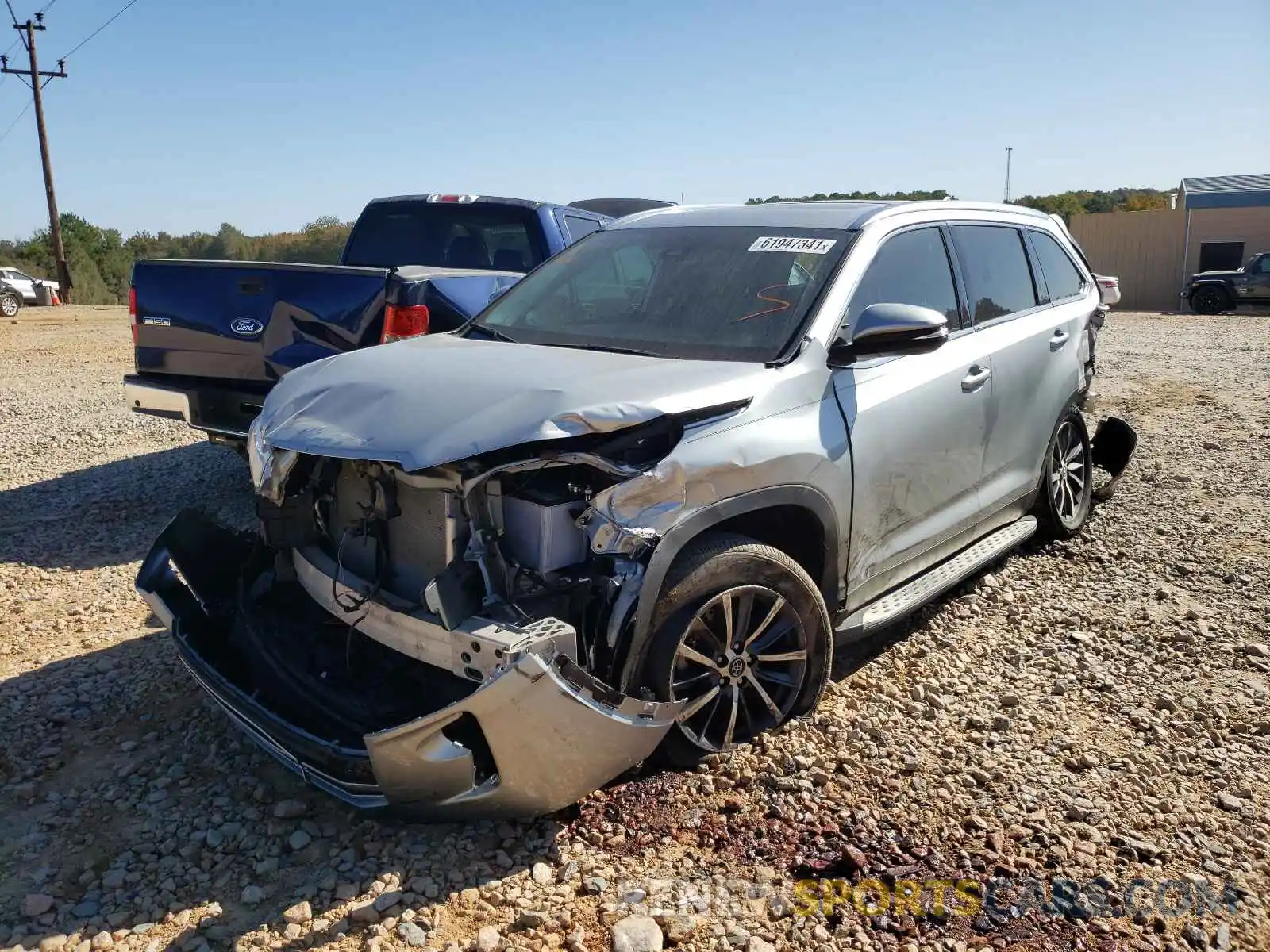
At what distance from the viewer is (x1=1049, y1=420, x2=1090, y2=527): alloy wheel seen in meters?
5.74

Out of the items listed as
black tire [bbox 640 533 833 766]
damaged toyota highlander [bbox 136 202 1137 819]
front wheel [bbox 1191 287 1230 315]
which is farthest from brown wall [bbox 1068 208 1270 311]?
black tire [bbox 640 533 833 766]

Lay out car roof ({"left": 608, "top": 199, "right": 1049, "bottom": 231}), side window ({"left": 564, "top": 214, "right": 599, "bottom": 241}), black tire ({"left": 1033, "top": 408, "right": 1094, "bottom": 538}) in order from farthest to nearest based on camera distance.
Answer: side window ({"left": 564, "top": 214, "right": 599, "bottom": 241}) < black tire ({"left": 1033, "top": 408, "right": 1094, "bottom": 538}) < car roof ({"left": 608, "top": 199, "right": 1049, "bottom": 231})

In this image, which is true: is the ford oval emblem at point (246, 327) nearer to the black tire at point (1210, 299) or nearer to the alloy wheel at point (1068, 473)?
the alloy wheel at point (1068, 473)

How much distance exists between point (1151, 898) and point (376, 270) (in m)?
4.72

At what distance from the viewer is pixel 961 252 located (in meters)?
4.79

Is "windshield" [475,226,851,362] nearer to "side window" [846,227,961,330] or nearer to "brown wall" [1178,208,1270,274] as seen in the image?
"side window" [846,227,961,330]

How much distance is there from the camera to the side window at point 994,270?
4824 millimetres

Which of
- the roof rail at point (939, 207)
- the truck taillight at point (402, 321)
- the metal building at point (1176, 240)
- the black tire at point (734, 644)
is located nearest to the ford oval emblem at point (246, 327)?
the truck taillight at point (402, 321)

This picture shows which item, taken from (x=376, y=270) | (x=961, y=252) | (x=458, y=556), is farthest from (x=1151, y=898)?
(x=376, y=270)

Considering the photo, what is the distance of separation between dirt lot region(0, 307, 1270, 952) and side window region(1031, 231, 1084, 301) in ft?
5.22

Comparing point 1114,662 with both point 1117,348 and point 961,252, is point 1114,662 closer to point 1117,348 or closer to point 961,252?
point 961,252

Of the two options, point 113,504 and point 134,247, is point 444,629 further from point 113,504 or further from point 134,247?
point 134,247

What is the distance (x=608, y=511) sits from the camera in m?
3.04

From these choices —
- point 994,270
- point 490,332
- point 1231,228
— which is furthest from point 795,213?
point 1231,228
